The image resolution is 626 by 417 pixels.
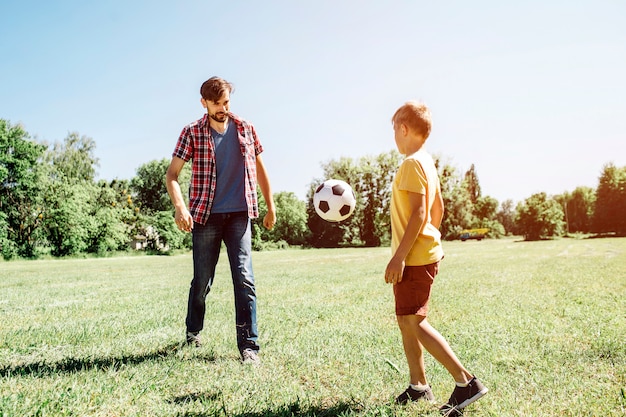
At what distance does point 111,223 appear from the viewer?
3800 centimetres

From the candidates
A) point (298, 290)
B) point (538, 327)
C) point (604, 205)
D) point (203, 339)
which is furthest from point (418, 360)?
point (604, 205)

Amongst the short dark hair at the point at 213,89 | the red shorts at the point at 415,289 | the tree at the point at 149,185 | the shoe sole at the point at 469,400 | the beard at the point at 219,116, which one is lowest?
the shoe sole at the point at 469,400

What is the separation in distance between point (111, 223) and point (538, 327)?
127 ft

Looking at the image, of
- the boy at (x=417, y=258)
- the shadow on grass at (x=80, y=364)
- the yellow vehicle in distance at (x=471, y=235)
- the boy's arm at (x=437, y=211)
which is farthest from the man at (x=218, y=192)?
the yellow vehicle in distance at (x=471, y=235)

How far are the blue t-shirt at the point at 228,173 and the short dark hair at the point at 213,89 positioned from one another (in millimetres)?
285

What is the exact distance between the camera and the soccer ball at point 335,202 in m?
4.46

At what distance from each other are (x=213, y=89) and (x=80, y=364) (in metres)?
2.47

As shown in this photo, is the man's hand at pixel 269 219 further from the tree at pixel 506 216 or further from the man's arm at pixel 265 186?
the tree at pixel 506 216

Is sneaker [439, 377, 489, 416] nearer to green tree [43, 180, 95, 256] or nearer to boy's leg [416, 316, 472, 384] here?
boy's leg [416, 316, 472, 384]

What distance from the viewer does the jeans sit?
3.76 meters

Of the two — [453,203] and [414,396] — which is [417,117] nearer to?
[414,396]

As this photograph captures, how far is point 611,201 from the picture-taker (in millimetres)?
54750

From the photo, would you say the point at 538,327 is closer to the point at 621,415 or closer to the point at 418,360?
the point at 621,415

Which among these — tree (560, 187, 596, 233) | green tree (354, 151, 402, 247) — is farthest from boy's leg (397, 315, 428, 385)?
tree (560, 187, 596, 233)
